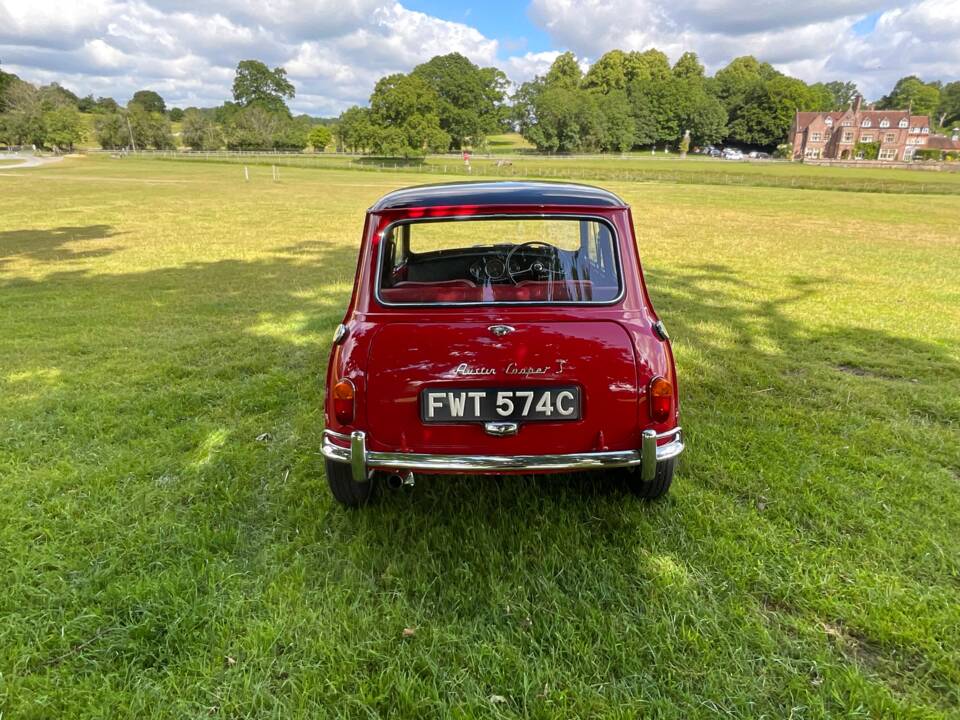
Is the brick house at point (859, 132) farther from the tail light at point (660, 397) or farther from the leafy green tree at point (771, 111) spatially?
the tail light at point (660, 397)

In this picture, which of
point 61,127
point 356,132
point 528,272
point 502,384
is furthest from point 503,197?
point 61,127

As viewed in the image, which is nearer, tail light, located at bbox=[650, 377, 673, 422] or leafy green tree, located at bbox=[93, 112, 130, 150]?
tail light, located at bbox=[650, 377, 673, 422]

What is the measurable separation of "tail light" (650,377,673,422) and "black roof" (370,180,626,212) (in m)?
0.99

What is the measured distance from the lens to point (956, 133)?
10544cm

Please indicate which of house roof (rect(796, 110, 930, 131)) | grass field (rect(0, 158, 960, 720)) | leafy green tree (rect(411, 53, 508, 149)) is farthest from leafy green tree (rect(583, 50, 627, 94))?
grass field (rect(0, 158, 960, 720))

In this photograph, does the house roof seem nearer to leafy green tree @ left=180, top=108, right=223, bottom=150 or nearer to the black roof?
leafy green tree @ left=180, top=108, right=223, bottom=150

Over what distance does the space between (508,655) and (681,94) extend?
11956 centimetres

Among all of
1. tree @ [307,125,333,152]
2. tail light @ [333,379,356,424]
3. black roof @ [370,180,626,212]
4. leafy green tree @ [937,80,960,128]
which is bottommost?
tail light @ [333,379,356,424]

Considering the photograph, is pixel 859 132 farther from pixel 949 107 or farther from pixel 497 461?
pixel 497 461

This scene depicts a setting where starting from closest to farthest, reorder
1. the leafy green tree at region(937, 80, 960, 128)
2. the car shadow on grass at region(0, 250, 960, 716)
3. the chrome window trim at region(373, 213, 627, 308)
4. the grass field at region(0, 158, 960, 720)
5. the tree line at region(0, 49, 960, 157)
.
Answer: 1. the grass field at region(0, 158, 960, 720)
2. the car shadow on grass at region(0, 250, 960, 716)
3. the chrome window trim at region(373, 213, 627, 308)
4. the tree line at region(0, 49, 960, 157)
5. the leafy green tree at region(937, 80, 960, 128)

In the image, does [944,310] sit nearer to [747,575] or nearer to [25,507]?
[747,575]

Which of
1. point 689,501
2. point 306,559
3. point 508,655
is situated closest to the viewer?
point 508,655

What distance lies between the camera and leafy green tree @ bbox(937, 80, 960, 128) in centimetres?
12562

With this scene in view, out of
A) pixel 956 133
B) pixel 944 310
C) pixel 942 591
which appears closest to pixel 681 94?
pixel 956 133
